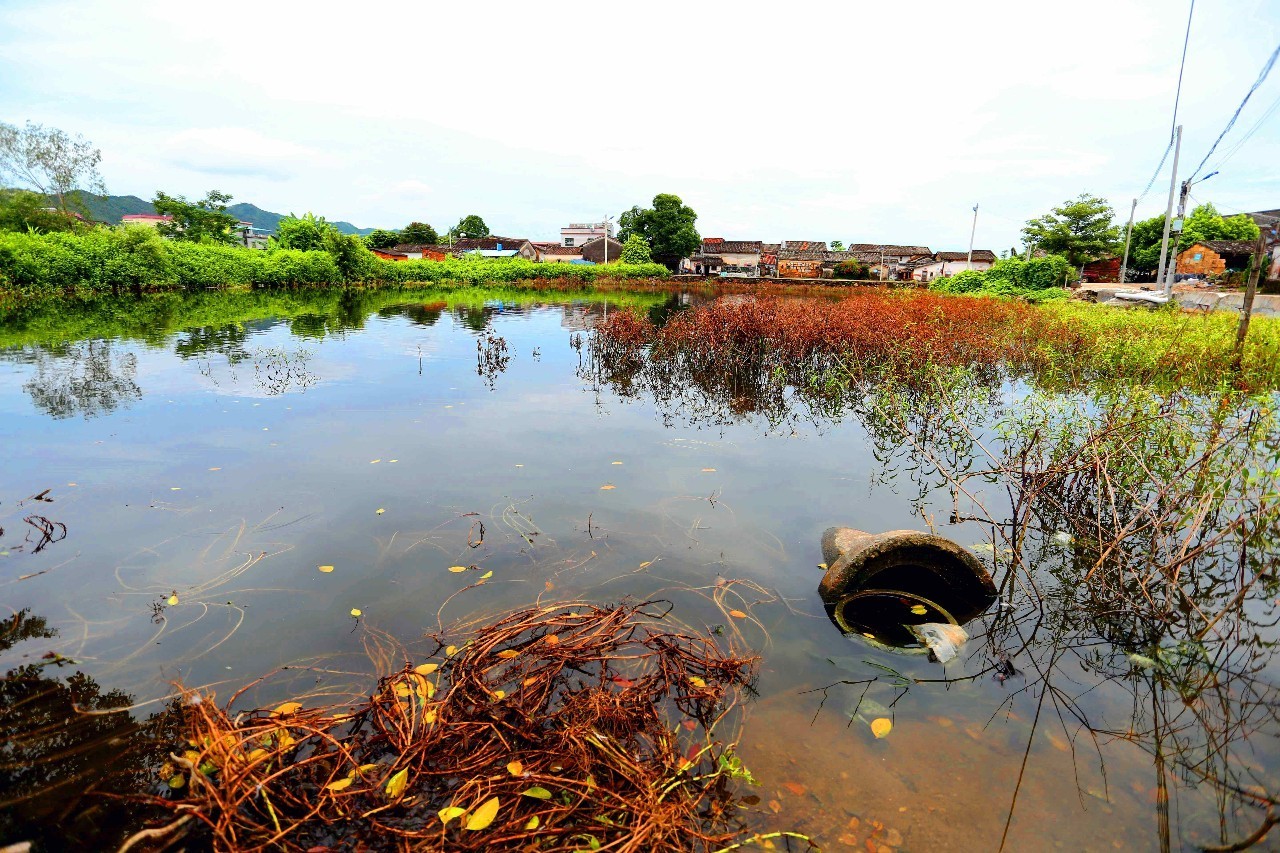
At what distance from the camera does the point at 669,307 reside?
32.7 metres

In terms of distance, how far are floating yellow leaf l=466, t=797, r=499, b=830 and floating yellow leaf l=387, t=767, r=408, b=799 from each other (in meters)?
0.43

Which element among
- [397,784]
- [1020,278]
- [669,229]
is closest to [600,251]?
[669,229]

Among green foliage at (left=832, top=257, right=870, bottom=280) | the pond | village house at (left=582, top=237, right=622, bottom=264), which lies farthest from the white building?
the pond

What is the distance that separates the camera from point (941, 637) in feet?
15.0

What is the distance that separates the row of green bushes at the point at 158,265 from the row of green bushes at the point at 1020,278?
39.5 meters

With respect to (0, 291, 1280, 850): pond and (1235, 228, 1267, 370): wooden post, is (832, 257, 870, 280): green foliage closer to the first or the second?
(1235, 228, 1267, 370): wooden post

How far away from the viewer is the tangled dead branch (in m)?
2.77

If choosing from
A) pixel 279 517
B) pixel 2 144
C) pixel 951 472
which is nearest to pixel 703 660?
pixel 279 517

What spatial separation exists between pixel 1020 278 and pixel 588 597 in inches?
1538

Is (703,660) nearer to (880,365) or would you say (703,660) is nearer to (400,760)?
(400,760)

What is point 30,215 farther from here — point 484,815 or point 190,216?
point 484,815

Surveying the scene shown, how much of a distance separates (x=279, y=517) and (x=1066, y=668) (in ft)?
23.4

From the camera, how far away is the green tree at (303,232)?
140 feet

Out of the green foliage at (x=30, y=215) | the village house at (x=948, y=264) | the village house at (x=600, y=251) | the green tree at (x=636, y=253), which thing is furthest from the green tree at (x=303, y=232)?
the village house at (x=948, y=264)
